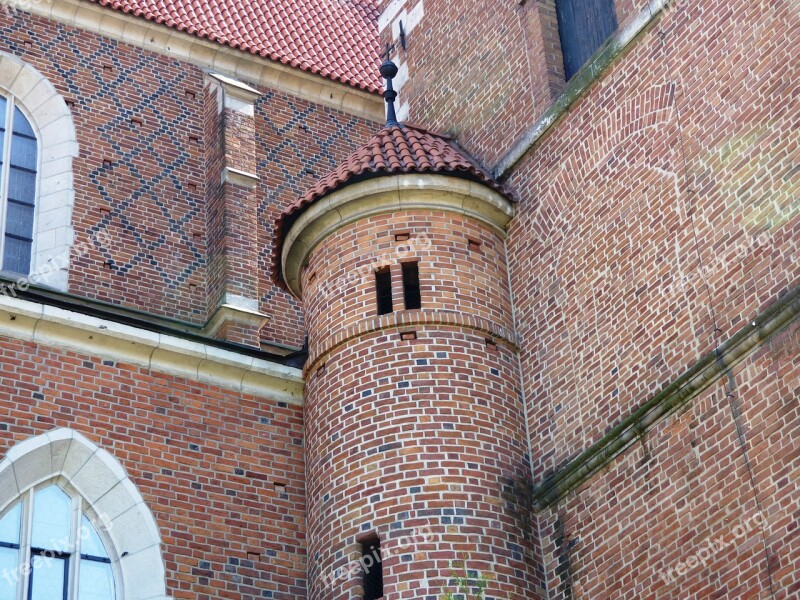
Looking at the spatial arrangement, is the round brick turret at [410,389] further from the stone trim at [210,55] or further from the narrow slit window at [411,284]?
the stone trim at [210,55]

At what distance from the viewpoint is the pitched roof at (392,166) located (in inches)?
Answer: 635

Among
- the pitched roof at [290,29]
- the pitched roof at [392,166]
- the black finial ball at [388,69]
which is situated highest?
the pitched roof at [290,29]

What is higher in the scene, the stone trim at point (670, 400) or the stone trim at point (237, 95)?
the stone trim at point (237, 95)

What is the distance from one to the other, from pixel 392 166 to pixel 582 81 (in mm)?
2124

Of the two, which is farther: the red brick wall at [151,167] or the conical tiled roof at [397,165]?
the red brick wall at [151,167]

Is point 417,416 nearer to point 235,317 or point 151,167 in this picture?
point 235,317

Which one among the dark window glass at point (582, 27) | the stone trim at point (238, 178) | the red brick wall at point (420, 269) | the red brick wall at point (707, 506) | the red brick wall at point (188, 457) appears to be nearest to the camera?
the red brick wall at point (707, 506)

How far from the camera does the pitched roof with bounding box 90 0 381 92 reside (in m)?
21.6

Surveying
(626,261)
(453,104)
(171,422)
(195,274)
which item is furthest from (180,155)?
(626,261)

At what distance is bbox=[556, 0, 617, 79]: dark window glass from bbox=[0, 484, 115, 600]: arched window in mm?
6955

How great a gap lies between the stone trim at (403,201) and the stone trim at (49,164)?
12.2 feet

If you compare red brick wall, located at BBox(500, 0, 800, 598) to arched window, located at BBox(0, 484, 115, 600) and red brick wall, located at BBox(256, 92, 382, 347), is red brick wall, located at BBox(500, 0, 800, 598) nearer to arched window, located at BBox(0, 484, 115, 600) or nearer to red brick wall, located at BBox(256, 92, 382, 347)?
arched window, located at BBox(0, 484, 115, 600)

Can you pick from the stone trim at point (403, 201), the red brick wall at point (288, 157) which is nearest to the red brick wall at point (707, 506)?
the stone trim at point (403, 201)

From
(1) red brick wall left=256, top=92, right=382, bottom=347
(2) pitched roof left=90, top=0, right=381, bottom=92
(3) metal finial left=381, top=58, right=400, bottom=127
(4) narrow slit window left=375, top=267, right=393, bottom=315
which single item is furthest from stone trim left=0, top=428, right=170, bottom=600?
(2) pitched roof left=90, top=0, right=381, bottom=92
